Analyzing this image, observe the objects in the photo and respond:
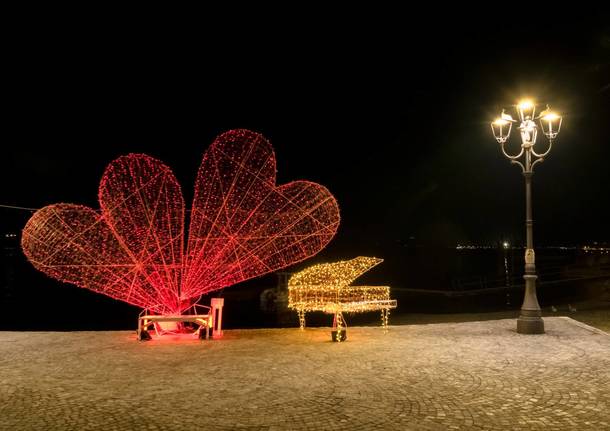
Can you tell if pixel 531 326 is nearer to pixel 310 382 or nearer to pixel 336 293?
pixel 336 293

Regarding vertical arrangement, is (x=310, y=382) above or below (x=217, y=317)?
below

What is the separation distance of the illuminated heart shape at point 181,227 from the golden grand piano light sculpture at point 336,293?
599 millimetres

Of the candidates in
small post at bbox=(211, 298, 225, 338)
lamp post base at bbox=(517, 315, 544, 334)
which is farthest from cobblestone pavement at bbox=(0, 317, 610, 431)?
small post at bbox=(211, 298, 225, 338)

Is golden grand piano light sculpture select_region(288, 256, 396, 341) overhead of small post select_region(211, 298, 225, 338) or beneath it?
overhead

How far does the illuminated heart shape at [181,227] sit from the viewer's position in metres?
13.0

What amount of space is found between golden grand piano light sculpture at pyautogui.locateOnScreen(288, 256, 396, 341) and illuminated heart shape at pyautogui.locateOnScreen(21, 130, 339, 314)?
0.60 m

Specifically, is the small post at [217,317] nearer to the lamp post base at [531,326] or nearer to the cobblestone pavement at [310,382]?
the cobblestone pavement at [310,382]

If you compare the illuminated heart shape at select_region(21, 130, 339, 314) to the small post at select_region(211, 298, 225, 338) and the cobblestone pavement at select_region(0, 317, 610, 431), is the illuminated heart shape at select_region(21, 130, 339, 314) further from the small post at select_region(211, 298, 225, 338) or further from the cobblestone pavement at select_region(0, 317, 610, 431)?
the cobblestone pavement at select_region(0, 317, 610, 431)

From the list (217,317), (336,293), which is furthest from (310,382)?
(217,317)

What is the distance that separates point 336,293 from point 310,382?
4865 mm

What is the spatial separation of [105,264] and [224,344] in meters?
4.00

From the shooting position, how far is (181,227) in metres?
14.0

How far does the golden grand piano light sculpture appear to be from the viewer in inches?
515

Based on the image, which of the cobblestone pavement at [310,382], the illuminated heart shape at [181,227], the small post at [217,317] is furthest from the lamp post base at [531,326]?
the small post at [217,317]
